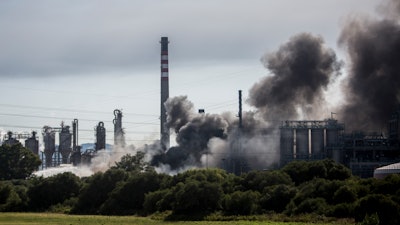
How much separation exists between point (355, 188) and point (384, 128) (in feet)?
221

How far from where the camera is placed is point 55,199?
4409 inches

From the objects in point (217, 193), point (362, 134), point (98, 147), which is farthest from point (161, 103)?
point (217, 193)

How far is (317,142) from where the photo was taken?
A: 13938 centimetres

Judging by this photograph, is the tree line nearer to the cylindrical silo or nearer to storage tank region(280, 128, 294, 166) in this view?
storage tank region(280, 128, 294, 166)

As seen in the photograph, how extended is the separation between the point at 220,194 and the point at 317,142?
171 feet

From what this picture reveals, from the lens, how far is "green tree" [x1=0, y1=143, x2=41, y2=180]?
164125mm

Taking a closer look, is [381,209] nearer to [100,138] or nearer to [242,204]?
[242,204]

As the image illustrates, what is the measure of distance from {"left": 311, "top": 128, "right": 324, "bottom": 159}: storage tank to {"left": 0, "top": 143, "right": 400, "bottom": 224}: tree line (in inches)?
1344

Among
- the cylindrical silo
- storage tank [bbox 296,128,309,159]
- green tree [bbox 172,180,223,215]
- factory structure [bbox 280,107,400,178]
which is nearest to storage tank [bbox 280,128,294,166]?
factory structure [bbox 280,107,400,178]

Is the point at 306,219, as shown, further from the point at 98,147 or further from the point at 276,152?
the point at 98,147

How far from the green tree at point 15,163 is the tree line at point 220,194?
50.5 m

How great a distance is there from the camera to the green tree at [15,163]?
164125 mm

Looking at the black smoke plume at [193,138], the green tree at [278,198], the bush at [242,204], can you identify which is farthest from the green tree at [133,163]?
the green tree at [278,198]

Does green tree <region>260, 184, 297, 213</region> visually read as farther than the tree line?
Yes
